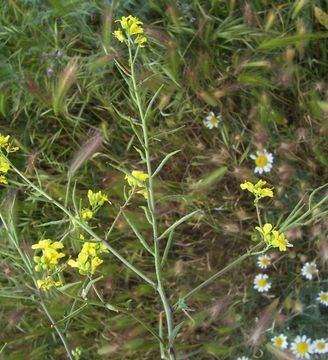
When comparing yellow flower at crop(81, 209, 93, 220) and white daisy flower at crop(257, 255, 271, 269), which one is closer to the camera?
yellow flower at crop(81, 209, 93, 220)

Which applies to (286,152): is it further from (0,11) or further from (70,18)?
(0,11)

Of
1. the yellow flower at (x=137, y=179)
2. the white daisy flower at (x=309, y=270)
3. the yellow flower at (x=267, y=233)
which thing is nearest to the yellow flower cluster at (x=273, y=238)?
the yellow flower at (x=267, y=233)

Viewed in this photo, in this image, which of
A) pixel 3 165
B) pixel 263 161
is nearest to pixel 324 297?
pixel 263 161

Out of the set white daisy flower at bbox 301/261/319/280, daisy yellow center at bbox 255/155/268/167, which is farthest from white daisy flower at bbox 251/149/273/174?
white daisy flower at bbox 301/261/319/280

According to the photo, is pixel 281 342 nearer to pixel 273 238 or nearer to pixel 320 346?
pixel 320 346

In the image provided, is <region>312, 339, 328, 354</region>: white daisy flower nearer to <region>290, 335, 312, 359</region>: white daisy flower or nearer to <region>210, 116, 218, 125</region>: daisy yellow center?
<region>290, 335, 312, 359</region>: white daisy flower

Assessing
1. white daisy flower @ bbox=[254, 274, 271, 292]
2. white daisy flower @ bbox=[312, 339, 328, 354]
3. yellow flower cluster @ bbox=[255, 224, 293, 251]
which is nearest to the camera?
yellow flower cluster @ bbox=[255, 224, 293, 251]
